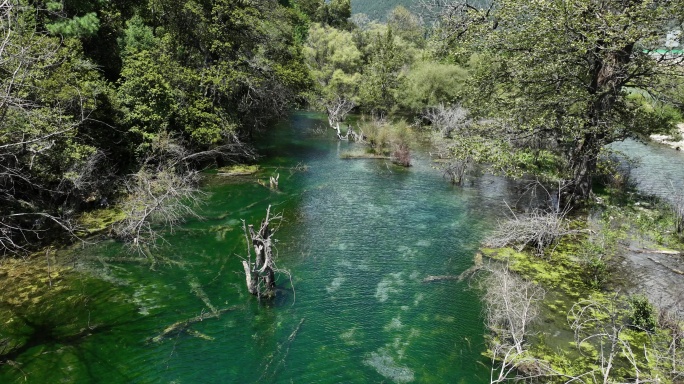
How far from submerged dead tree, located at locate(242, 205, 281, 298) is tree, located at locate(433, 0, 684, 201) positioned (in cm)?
1288

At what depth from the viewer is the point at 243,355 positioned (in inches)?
493

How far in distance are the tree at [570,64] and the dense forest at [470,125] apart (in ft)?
0.32

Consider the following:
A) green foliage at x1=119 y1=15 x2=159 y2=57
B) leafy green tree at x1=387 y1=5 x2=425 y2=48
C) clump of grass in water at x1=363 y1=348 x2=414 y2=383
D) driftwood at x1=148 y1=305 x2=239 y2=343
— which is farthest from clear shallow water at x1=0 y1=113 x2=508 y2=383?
leafy green tree at x1=387 y1=5 x2=425 y2=48

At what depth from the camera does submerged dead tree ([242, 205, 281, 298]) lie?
564 inches

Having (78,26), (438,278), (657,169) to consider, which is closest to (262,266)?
(438,278)

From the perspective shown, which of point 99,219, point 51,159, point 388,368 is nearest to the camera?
point 388,368

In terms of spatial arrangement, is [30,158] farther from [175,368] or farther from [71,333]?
[175,368]

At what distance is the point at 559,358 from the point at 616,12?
15488 millimetres

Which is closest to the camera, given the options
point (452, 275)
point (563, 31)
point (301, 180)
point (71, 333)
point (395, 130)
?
point (71, 333)

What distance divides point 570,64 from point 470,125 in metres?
6.18

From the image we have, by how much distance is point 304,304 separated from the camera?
1502 centimetres

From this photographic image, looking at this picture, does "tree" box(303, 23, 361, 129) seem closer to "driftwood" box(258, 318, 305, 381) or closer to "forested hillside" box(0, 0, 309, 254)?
"forested hillside" box(0, 0, 309, 254)

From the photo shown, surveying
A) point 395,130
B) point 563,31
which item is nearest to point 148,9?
point 395,130

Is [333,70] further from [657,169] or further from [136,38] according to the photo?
[657,169]
